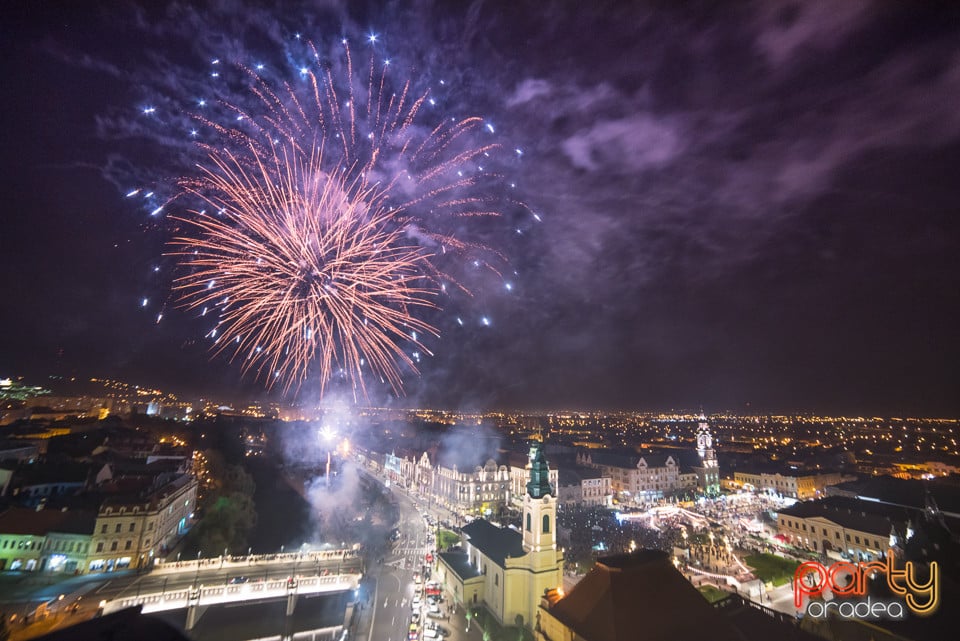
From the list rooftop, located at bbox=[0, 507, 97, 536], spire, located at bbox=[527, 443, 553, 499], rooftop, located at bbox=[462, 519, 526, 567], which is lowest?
rooftop, located at bbox=[462, 519, 526, 567]

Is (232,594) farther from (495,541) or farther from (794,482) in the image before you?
(794,482)

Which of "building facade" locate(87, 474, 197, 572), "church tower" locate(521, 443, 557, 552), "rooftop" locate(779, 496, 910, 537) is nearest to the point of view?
"church tower" locate(521, 443, 557, 552)

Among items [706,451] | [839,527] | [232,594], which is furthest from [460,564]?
[706,451]

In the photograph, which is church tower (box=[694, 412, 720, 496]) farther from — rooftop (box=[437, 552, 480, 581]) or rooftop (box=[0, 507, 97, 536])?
rooftop (box=[0, 507, 97, 536])

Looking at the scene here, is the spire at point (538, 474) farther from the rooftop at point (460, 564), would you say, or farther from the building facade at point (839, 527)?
the building facade at point (839, 527)

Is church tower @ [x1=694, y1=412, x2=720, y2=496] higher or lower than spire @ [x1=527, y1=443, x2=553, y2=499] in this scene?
lower

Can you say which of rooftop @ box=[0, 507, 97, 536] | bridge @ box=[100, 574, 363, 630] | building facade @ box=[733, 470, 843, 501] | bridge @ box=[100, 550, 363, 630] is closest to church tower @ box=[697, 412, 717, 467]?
building facade @ box=[733, 470, 843, 501]

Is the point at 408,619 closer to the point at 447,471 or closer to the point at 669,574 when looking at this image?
the point at 669,574

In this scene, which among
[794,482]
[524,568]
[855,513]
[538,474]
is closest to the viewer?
[524,568]
